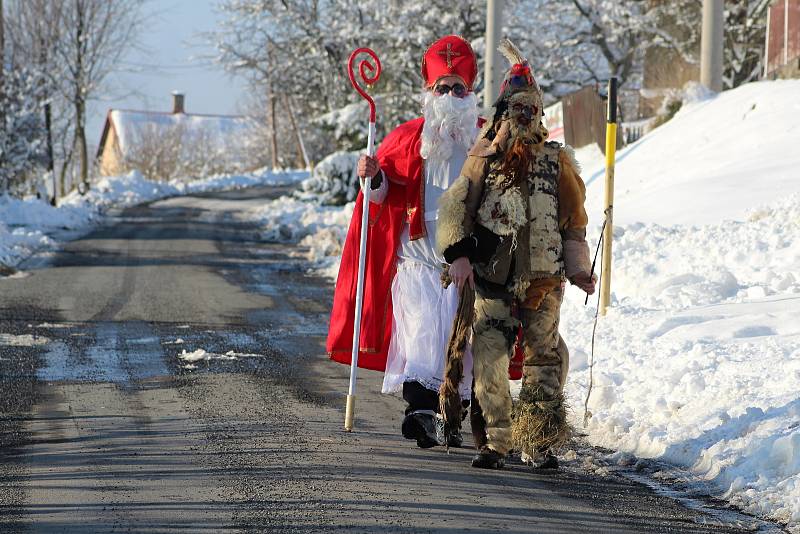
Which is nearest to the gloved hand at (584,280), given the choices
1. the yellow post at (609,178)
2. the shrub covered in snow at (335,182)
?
the yellow post at (609,178)

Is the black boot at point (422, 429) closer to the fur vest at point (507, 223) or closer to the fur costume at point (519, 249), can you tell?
the fur costume at point (519, 249)

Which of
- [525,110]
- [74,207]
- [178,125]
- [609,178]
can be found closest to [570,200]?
[525,110]

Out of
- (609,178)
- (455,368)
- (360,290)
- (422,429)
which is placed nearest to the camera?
(455,368)

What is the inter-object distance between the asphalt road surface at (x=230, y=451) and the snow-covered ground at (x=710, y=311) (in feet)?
1.23

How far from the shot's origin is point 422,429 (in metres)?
5.80

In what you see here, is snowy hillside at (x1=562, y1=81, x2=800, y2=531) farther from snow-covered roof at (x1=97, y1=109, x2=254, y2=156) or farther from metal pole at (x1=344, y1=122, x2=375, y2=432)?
snow-covered roof at (x1=97, y1=109, x2=254, y2=156)

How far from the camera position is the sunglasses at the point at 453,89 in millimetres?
5977

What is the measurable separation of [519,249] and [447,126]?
2.72ft

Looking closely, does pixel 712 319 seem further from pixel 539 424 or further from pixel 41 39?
pixel 41 39

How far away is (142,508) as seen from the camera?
181 inches

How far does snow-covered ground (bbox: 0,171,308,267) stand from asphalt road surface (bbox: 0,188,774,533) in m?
7.05

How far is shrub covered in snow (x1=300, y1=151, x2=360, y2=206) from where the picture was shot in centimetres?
2762

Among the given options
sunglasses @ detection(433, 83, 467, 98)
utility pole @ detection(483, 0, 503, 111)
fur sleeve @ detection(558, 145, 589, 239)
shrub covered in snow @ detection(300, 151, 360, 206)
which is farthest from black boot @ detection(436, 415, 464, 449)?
shrub covered in snow @ detection(300, 151, 360, 206)

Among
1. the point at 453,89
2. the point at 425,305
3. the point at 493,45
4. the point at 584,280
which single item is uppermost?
the point at 493,45
